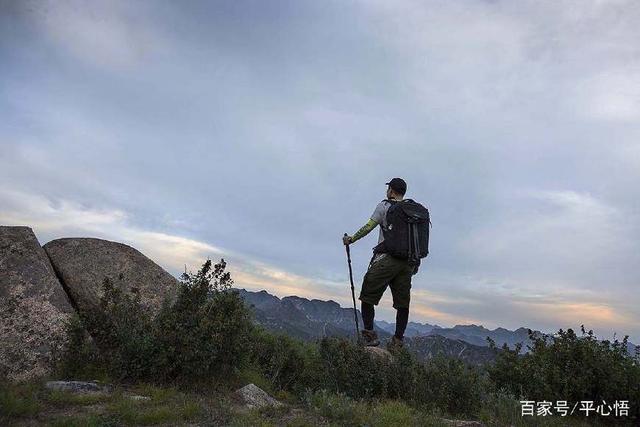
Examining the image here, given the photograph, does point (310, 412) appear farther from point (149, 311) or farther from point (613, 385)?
point (613, 385)

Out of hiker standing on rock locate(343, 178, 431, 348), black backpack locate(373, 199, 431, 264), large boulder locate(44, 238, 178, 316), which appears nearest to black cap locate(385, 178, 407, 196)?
hiker standing on rock locate(343, 178, 431, 348)

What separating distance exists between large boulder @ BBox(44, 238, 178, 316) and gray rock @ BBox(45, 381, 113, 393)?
2120mm

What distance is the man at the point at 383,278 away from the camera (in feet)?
30.6

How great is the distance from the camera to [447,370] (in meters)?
7.62

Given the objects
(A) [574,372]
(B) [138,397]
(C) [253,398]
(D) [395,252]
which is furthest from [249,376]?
(A) [574,372]

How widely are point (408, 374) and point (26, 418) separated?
5495 millimetres

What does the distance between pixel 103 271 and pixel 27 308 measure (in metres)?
1.63

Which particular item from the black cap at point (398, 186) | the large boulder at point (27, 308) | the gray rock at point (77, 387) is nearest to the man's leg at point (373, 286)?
the black cap at point (398, 186)

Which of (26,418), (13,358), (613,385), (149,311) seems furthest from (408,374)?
(13,358)

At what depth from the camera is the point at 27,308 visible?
297 inches

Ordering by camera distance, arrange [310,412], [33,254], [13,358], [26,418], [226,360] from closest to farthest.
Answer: [26,418]
[310,412]
[13,358]
[226,360]
[33,254]

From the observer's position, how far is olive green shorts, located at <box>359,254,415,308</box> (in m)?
9.31

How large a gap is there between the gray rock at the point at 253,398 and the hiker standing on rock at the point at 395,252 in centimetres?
305

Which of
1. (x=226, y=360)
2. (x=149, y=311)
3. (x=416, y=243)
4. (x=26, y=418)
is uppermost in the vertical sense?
(x=416, y=243)
